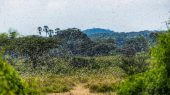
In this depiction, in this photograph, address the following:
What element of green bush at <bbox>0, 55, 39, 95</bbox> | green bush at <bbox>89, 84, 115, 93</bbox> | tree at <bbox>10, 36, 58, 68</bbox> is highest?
green bush at <bbox>0, 55, 39, 95</bbox>

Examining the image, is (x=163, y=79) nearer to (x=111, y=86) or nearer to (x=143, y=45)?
(x=111, y=86)

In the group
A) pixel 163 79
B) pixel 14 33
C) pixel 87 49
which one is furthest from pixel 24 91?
pixel 87 49

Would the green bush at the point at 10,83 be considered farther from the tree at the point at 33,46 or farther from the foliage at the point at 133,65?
the tree at the point at 33,46

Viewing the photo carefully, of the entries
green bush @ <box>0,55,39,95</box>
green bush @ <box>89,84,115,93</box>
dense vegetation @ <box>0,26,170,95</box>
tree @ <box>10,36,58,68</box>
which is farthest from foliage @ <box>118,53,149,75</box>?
green bush @ <box>0,55,39,95</box>

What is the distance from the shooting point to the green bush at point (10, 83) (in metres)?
6.25

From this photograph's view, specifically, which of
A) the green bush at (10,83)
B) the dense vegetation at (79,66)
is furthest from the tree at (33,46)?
the green bush at (10,83)

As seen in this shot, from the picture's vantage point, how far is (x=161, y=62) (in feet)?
41.5

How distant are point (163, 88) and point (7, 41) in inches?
3173

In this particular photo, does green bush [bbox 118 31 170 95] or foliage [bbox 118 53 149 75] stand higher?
green bush [bbox 118 31 170 95]

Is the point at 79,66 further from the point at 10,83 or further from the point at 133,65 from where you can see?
the point at 10,83

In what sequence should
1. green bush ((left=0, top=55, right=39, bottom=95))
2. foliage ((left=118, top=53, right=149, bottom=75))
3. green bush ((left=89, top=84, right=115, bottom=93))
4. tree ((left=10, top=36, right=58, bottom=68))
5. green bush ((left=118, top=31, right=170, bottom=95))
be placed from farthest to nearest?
tree ((left=10, top=36, right=58, bottom=68)) → foliage ((left=118, top=53, right=149, bottom=75)) → green bush ((left=89, top=84, right=115, bottom=93)) → green bush ((left=118, top=31, right=170, bottom=95)) → green bush ((left=0, top=55, right=39, bottom=95))

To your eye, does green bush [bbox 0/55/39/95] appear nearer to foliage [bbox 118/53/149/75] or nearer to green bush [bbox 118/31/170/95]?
green bush [bbox 118/31/170/95]

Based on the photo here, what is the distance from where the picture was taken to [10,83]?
6.62 m

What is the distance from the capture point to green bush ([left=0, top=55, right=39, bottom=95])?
20.5 ft
